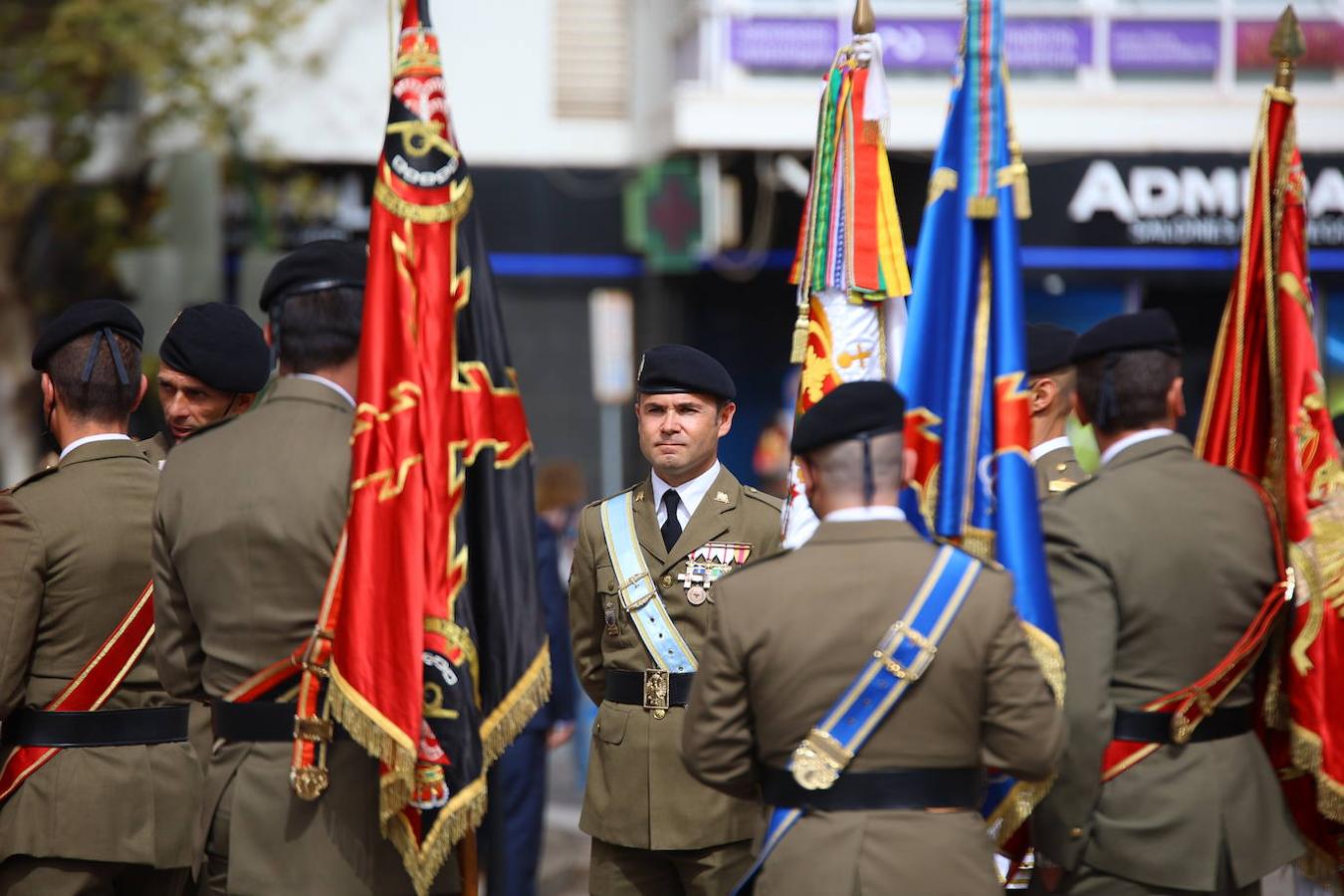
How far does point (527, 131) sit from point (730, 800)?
1378 cm

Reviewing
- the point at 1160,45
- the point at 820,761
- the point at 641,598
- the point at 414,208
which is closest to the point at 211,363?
the point at 414,208

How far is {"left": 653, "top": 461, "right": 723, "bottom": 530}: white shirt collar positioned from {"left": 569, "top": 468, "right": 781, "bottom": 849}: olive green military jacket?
3cm

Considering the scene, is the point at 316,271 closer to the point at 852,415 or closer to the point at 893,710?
the point at 852,415

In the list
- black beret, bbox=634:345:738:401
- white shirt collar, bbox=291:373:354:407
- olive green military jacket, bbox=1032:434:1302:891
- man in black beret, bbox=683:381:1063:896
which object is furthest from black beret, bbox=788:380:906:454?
black beret, bbox=634:345:738:401

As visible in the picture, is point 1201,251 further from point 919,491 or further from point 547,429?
point 919,491

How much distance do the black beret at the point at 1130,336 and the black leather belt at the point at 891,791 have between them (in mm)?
1361

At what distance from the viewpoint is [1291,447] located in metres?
4.93

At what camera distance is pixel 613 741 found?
216 inches

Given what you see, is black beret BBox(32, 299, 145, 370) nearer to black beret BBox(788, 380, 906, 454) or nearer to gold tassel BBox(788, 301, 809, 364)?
gold tassel BBox(788, 301, 809, 364)

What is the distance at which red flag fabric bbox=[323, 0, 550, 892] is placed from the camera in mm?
4223

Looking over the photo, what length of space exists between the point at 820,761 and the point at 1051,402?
8.69 ft

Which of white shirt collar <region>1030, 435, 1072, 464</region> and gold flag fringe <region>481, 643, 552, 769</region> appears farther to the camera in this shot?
white shirt collar <region>1030, 435, 1072, 464</region>

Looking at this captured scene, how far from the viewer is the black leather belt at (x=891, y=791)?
3.87m

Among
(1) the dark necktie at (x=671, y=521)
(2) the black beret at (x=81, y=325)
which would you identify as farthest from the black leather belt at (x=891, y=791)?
(2) the black beret at (x=81, y=325)
